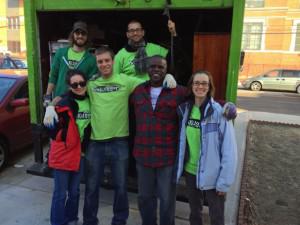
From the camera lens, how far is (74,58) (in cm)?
346

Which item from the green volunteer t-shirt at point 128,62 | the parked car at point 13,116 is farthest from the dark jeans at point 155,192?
the parked car at point 13,116

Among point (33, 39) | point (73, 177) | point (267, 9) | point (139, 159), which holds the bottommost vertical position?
point (73, 177)

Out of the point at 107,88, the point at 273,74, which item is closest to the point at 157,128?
the point at 107,88

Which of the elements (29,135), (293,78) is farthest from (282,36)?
(29,135)

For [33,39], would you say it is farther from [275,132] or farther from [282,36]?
[282,36]

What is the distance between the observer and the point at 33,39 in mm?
3771

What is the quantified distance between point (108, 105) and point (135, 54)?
2.14 feet

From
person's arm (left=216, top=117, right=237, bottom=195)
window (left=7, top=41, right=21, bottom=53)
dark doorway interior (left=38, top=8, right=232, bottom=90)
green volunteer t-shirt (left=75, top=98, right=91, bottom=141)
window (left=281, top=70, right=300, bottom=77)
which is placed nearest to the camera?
person's arm (left=216, top=117, right=237, bottom=195)

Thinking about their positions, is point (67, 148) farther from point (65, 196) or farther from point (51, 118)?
point (65, 196)

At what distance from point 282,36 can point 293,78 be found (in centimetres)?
970

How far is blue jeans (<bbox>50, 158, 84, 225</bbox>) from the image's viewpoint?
3.13 metres

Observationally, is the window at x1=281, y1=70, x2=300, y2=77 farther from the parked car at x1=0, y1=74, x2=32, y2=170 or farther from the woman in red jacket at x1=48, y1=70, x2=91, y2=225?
the woman in red jacket at x1=48, y1=70, x2=91, y2=225

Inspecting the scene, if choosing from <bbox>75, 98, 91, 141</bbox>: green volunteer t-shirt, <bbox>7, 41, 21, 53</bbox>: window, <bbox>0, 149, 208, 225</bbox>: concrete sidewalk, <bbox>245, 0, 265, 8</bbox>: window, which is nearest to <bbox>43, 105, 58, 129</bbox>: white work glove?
<bbox>75, 98, 91, 141</bbox>: green volunteer t-shirt

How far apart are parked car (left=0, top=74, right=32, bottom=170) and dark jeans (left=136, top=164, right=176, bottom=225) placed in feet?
9.02
